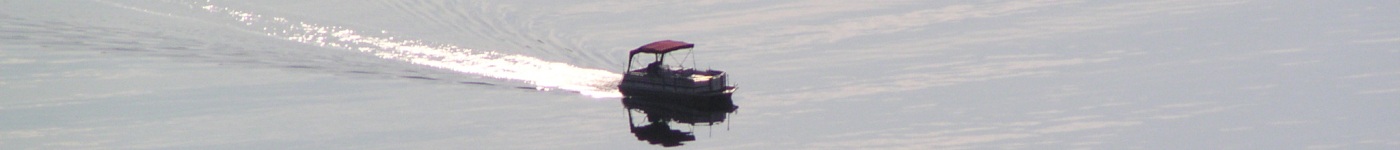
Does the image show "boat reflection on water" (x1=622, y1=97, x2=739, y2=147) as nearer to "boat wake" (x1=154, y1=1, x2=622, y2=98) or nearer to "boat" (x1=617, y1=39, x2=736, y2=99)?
"boat" (x1=617, y1=39, x2=736, y2=99)

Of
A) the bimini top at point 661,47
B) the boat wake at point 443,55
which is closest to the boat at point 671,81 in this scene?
the bimini top at point 661,47

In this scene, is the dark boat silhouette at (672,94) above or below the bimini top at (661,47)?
below

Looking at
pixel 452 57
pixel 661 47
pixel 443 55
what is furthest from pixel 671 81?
pixel 443 55

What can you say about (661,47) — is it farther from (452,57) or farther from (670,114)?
(452,57)

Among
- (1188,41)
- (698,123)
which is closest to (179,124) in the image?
(698,123)

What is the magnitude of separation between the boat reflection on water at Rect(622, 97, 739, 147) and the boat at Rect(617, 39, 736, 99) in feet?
0.51

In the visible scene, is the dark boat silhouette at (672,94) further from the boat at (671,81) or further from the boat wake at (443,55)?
the boat wake at (443,55)

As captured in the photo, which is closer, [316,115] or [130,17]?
[316,115]

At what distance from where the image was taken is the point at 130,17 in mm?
90125

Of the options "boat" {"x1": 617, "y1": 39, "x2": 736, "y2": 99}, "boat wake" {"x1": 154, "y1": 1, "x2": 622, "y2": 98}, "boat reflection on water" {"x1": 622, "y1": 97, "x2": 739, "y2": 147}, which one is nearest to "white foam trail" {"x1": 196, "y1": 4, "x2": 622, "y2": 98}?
"boat wake" {"x1": 154, "y1": 1, "x2": 622, "y2": 98}

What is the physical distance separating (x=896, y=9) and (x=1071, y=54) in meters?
13.6

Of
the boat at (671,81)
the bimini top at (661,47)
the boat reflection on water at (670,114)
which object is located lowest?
the boat reflection on water at (670,114)

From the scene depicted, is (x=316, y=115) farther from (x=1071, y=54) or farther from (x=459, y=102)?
A: (x=1071, y=54)

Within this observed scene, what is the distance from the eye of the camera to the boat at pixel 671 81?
261 ft
